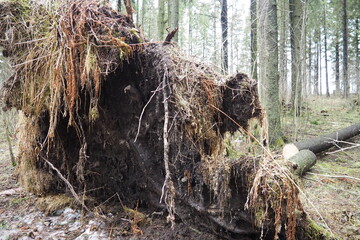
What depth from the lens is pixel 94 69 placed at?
288cm

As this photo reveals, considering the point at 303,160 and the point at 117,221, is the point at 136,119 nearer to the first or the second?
the point at 117,221

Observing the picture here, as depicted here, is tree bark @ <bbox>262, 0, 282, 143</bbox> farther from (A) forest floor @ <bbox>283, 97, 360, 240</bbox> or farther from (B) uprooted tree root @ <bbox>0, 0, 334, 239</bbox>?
(B) uprooted tree root @ <bbox>0, 0, 334, 239</bbox>

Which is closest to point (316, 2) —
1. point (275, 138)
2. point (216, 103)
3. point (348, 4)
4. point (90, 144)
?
point (348, 4)

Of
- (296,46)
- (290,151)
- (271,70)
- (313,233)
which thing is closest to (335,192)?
(290,151)

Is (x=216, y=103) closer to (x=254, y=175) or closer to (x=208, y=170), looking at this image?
(x=208, y=170)

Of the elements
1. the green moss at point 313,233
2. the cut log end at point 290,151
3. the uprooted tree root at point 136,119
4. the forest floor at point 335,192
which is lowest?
the forest floor at point 335,192

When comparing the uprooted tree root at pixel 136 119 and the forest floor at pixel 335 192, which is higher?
the uprooted tree root at pixel 136 119

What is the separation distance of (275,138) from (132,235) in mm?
5261

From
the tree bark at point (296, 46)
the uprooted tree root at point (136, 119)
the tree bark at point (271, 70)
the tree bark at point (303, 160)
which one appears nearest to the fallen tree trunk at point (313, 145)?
the tree bark at point (303, 160)

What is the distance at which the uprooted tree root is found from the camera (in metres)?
2.45

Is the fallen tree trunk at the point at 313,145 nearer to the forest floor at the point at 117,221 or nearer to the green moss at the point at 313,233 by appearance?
the forest floor at the point at 117,221

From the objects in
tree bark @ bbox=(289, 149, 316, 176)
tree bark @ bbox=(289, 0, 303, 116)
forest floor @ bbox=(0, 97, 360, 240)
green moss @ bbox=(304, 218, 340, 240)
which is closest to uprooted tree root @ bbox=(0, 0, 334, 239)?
green moss @ bbox=(304, 218, 340, 240)

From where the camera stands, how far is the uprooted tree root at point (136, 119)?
2.45 m

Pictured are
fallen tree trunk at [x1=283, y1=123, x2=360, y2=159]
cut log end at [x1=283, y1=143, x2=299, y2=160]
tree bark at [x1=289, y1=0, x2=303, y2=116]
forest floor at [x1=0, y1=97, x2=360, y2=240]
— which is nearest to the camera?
forest floor at [x1=0, y1=97, x2=360, y2=240]
